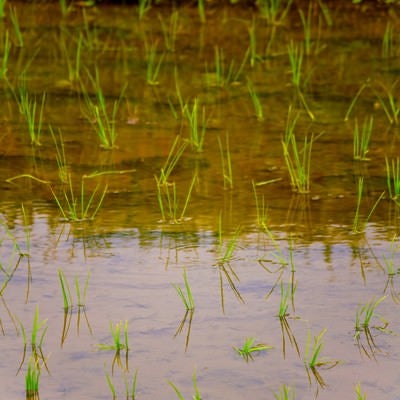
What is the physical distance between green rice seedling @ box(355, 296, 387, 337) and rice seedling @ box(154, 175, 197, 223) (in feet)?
3.21

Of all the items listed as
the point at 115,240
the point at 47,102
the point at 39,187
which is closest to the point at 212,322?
the point at 115,240

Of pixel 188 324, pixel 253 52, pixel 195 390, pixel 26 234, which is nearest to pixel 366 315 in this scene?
pixel 188 324

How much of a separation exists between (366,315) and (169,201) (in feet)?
Result: 4.16

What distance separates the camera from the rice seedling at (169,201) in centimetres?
420

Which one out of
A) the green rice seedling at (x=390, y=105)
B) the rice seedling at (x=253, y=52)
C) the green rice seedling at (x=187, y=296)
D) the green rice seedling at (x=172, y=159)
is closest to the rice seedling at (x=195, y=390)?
the green rice seedling at (x=187, y=296)

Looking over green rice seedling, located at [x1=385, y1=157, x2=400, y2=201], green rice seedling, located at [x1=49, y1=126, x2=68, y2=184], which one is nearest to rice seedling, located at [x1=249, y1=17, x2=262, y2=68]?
green rice seedling, located at [x1=49, y1=126, x2=68, y2=184]

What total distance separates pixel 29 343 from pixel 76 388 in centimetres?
32

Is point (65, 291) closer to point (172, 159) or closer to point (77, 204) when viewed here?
point (77, 204)

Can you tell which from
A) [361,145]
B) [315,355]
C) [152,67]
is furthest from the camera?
[152,67]

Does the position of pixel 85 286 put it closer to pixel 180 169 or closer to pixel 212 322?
pixel 212 322

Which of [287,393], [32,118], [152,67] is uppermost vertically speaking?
[152,67]

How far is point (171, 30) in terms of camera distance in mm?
7566

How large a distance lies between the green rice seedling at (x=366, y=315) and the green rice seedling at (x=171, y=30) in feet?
12.9

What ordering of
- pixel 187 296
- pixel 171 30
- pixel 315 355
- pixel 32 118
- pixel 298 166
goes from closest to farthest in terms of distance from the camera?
pixel 315 355, pixel 187 296, pixel 298 166, pixel 32 118, pixel 171 30
